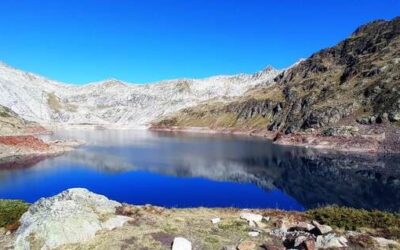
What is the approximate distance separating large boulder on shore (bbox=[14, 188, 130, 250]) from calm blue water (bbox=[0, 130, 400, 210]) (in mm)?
25984

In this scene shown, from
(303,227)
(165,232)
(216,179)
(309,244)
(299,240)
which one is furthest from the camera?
(216,179)

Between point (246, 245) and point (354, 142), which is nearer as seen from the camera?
point (246, 245)

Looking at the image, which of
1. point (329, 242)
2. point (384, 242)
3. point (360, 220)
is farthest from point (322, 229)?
point (360, 220)

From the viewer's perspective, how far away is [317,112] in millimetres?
187250

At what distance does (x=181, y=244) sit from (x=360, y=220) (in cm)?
1552

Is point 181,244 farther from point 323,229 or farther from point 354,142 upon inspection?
point 354,142

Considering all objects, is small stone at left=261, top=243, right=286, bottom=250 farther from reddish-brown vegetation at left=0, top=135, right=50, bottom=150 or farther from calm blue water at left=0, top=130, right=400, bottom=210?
reddish-brown vegetation at left=0, top=135, right=50, bottom=150

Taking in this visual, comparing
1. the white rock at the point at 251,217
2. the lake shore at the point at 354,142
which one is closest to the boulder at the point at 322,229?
the white rock at the point at 251,217

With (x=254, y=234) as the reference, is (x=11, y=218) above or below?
below

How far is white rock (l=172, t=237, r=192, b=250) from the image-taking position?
90.9 feet

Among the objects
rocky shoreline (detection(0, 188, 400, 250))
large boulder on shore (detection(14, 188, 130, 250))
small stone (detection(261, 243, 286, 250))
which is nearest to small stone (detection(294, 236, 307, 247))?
rocky shoreline (detection(0, 188, 400, 250))

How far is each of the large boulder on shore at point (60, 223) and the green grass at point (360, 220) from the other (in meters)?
16.6

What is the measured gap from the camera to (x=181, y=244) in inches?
1100

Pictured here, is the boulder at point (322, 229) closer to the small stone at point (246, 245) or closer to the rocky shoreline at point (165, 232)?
the rocky shoreline at point (165, 232)
